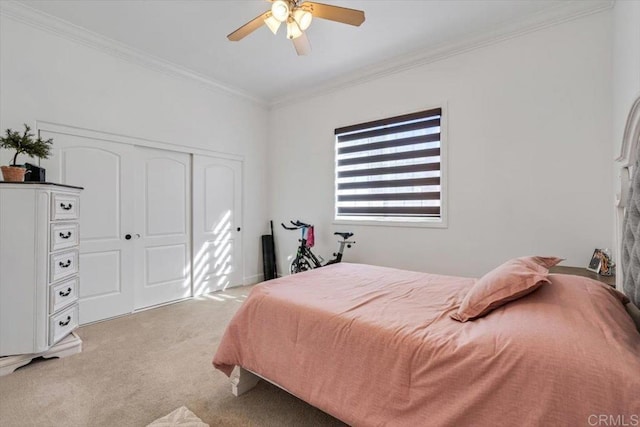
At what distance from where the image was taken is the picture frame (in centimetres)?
230

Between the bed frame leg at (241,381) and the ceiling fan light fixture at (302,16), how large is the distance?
2.45m

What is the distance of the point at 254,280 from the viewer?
485 centimetres

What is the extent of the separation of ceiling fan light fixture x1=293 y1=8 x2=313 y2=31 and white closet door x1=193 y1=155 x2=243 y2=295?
2595 mm

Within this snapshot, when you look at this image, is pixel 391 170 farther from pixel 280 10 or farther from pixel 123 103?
pixel 123 103

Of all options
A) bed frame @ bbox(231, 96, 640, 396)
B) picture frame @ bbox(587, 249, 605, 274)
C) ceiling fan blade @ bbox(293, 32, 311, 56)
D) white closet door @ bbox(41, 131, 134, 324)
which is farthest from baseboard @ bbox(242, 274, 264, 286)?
picture frame @ bbox(587, 249, 605, 274)

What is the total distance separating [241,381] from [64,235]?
2.00 metres

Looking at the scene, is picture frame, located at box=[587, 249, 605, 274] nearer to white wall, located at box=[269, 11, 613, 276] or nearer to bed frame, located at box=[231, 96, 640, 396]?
white wall, located at box=[269, 11, 613, 276]

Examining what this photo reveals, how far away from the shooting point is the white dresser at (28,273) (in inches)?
83.8

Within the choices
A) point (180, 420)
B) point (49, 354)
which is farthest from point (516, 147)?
point (49, 354)

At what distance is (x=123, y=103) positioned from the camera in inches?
130

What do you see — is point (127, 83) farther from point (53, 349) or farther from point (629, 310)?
point (629, 310)

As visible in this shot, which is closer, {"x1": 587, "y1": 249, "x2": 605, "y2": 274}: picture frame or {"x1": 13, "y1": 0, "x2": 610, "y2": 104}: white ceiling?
→ {"x1": 587, "y1": 249, "x2": 605, "y2": 274}: picture frame

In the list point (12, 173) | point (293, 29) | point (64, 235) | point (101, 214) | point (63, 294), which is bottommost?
point (63, 294)

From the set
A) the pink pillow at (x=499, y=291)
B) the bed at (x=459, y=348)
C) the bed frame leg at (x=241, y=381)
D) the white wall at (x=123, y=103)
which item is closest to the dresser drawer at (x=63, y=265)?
the white wall at (x=123, y=103)
